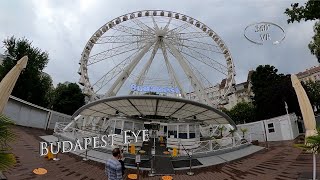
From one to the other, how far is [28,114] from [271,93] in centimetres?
3849

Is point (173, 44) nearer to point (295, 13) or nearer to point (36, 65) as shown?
point (295, 13)

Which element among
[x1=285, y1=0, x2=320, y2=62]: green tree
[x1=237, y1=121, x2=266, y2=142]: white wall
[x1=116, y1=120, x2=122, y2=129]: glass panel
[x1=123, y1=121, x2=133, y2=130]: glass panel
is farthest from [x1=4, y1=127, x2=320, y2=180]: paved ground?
[x1=237, y1=121, x2=266, y2=142]: white wall

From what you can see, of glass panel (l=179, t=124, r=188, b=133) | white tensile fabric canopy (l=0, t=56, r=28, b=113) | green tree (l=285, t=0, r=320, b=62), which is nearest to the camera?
white tensile fabric canopy (l=0, t=56, r=28, b=113)

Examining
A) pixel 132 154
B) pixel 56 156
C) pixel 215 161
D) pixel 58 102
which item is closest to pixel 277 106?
pixel 215 161

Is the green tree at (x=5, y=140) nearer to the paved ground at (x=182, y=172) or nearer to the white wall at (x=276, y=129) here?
the paved ground at (x=182, y=172)

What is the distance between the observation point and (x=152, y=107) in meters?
18.7

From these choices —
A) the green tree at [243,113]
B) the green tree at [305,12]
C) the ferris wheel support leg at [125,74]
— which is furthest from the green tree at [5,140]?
the green tree at [243,113]

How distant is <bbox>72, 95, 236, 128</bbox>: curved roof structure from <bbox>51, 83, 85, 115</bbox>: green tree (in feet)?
98.2

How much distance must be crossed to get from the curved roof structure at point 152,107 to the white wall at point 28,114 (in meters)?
15.6

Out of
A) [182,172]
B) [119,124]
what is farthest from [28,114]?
[182,172]

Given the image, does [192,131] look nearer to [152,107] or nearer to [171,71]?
[152,107]

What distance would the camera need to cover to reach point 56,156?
14664mm

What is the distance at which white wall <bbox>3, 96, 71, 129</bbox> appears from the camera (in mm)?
30031

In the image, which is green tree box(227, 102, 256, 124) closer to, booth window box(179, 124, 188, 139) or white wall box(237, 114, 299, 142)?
white wall box(237, 114, 299, 142)
